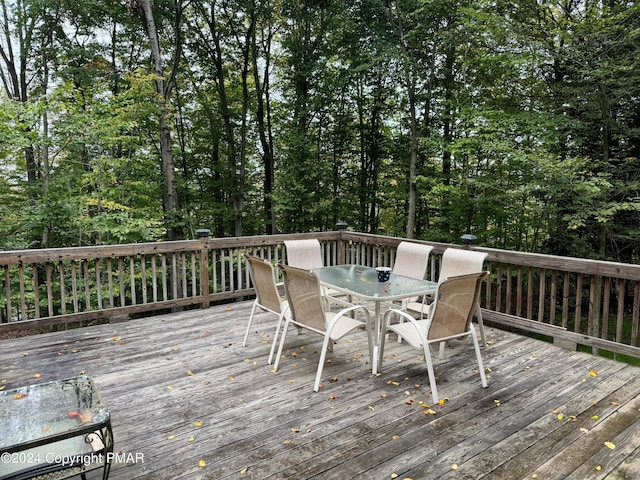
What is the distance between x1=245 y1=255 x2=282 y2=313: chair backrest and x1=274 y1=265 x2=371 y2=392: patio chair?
0.71 ft

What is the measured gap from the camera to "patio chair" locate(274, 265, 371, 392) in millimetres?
2920

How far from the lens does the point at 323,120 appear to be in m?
10.6

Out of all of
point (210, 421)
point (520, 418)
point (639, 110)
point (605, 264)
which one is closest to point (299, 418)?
point (210, 421)

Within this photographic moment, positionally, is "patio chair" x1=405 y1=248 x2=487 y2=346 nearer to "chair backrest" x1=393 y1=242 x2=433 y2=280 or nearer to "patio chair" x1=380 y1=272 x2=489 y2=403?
"chair backrest" x1=393 y1=242 x2=433 y2=280

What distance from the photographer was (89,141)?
6.68 m

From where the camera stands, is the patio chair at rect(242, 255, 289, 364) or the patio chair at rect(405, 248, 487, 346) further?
the patio chair at rect(405, 248, 487, 346)

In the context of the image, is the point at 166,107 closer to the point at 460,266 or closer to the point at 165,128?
the point at 165,128

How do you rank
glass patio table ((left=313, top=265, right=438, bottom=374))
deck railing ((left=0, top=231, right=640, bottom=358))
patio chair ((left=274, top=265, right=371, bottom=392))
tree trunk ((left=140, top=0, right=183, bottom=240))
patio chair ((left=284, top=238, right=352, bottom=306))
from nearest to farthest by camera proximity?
patio chair ((left=274, top=265, right=371, bottom=392)), glass patio table ((left=313, top=265, right=438, bottom=374)), deck railing ((left=0, top=231, right=640, bottom=358)), patio chair ((left=284, top=238, right=352, bottom=306)), tree trunk ((left=140, top=0, right=183, bottom=240))

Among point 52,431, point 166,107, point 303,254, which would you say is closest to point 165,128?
point 166,107

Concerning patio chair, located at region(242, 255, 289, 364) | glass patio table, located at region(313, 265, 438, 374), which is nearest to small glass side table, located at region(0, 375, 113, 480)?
patio chair, located at region(242, 255, 289, 364)

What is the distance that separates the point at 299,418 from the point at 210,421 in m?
0.56

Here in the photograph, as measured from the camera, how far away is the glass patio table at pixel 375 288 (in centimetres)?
319

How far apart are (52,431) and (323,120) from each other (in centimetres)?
992

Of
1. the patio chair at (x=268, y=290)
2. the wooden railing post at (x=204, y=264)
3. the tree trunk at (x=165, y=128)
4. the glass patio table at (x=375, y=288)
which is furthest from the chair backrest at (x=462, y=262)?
the tree trunk at (x=165, y=128)
